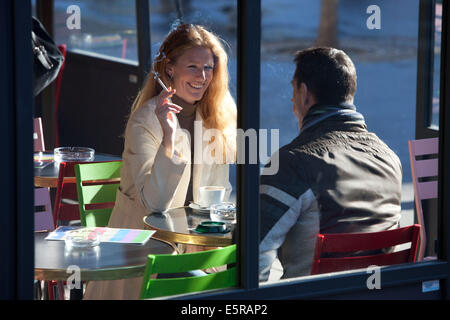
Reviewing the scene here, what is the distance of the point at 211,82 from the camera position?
3.63 meters

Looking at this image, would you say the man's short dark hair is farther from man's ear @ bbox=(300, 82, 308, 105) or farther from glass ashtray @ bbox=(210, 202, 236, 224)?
glass ashtray @ bbox=(210, 202, 236, 224)

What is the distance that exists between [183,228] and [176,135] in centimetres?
57

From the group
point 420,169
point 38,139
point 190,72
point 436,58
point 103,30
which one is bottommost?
point 420,169

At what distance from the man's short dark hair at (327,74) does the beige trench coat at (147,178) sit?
680 mm

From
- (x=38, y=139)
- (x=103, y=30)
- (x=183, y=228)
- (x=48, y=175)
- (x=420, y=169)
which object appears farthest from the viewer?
(x=103, y=30)

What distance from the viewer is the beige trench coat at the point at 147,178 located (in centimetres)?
318

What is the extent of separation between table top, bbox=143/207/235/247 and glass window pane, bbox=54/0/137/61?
12.3 feet

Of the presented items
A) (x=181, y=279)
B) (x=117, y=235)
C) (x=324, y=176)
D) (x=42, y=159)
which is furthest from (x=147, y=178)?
(x=42, y=159)

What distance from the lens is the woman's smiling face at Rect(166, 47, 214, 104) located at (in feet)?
11.6

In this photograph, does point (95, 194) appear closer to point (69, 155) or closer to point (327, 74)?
point (69, 155)

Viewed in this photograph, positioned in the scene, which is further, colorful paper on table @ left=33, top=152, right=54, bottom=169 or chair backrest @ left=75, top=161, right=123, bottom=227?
colorful paper on table @ left=33, top=152, right=54, bottom=169

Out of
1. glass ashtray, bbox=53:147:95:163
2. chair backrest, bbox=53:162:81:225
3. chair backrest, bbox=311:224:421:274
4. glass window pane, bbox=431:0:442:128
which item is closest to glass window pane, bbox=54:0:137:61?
glass ashtray, bbox=53:147:95:163

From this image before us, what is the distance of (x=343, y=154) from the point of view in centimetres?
275

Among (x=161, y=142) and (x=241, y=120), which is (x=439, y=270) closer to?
(x=241, y=120)
